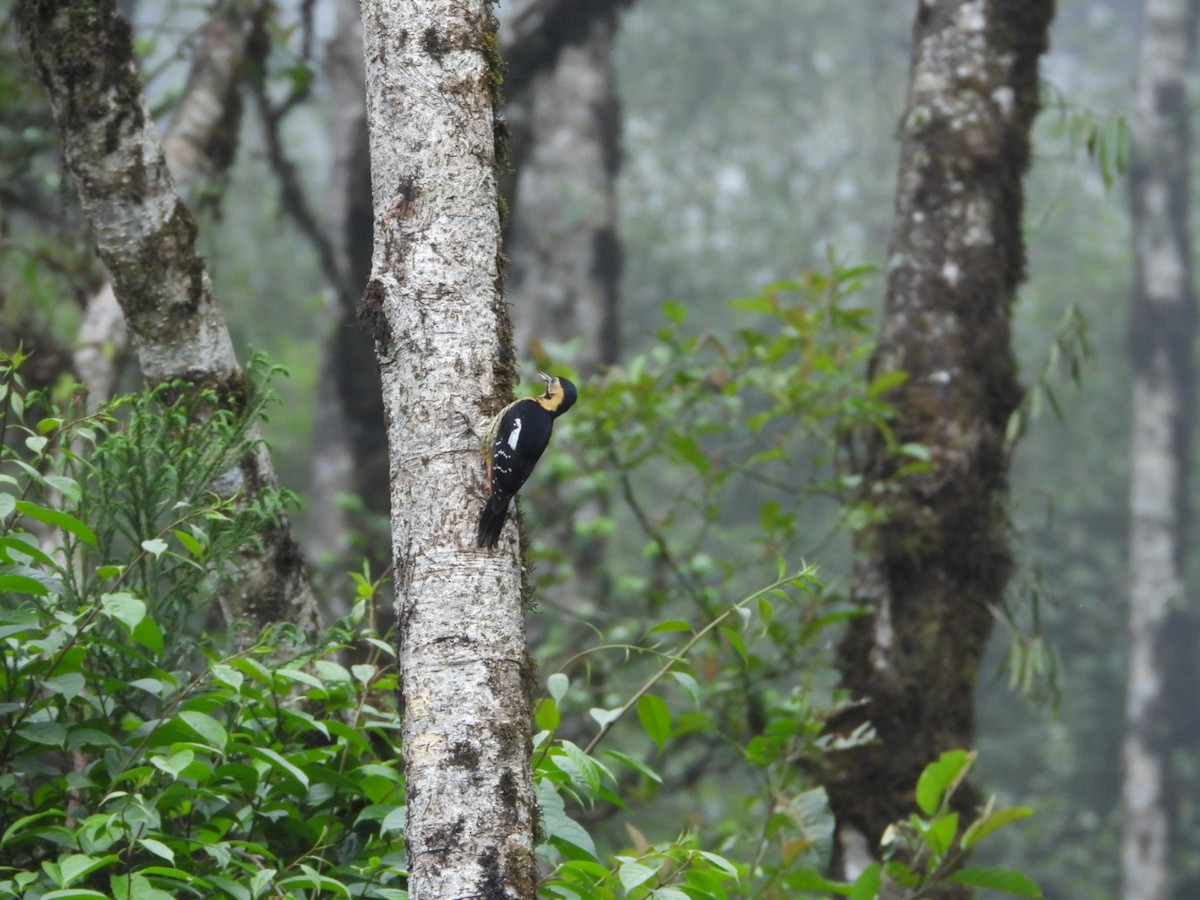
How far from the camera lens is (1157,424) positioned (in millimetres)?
14938

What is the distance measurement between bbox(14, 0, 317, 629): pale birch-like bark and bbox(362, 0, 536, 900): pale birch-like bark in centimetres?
85

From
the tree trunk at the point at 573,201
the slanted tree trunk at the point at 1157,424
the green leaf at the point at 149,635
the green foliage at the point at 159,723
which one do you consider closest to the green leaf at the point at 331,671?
the green foliage at the point at 159,723

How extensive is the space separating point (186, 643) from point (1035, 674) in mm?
2512

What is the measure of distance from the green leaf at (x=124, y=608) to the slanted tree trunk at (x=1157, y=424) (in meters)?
12.7

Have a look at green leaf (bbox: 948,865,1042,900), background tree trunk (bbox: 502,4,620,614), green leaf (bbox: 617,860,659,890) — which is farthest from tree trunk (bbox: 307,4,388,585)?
green leaf (bbox: 617,860,659,890)

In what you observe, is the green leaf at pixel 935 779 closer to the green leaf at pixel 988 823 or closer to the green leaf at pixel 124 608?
the green leaf at pixel 988 823

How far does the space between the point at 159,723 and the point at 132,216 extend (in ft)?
4.18

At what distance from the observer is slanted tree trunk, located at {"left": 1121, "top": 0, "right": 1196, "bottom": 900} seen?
44.4 ft

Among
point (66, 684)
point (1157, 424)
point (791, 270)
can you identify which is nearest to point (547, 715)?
point (66, 684)

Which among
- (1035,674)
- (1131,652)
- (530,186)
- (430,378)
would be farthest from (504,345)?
(1131,652)

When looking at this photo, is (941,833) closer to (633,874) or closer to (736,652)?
(633,874)

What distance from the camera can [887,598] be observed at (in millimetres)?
3971

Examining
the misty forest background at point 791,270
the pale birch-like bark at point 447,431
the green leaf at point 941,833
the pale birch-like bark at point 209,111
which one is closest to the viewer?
the pale birch-like bark at point 447,431

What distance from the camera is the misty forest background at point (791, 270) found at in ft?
29.6
